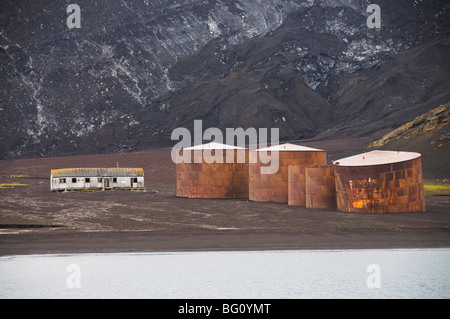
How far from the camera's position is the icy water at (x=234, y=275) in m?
19.8

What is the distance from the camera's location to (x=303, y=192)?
3988cm

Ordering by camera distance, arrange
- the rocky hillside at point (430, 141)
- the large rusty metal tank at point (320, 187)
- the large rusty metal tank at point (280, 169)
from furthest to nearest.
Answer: the rocky hillside at point (430, 141) → the large rusty metal tank at point (280, 169) → the large rusty metal tank at point (320, 187)

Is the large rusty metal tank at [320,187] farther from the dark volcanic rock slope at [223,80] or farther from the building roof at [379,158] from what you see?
the dark volcanic rock slope at [223,80]

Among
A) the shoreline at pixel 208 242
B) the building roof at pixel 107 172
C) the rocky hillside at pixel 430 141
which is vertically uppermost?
the rocky hillside at pixel 430 141

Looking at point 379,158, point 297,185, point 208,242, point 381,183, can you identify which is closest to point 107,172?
point 297,185

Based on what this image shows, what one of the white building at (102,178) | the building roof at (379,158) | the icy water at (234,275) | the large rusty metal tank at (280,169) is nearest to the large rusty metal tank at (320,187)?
the building roof at (379,158)

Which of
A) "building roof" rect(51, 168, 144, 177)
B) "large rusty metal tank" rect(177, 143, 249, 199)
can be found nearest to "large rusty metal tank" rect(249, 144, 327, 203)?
"large rusty metal tank" rect(177, 143, 249, 199)

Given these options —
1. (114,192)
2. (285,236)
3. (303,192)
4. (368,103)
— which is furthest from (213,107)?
(285,236)

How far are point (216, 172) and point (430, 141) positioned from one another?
27797 mm

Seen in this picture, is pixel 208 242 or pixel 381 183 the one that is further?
pixel 381 183

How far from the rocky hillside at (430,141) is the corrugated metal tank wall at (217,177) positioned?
1905 centimetres

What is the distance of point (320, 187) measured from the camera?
38.0m

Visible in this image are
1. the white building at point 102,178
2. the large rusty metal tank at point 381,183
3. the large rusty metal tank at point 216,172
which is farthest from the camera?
the white building at point 102,178

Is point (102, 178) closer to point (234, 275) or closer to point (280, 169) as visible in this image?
point (280, 169)
